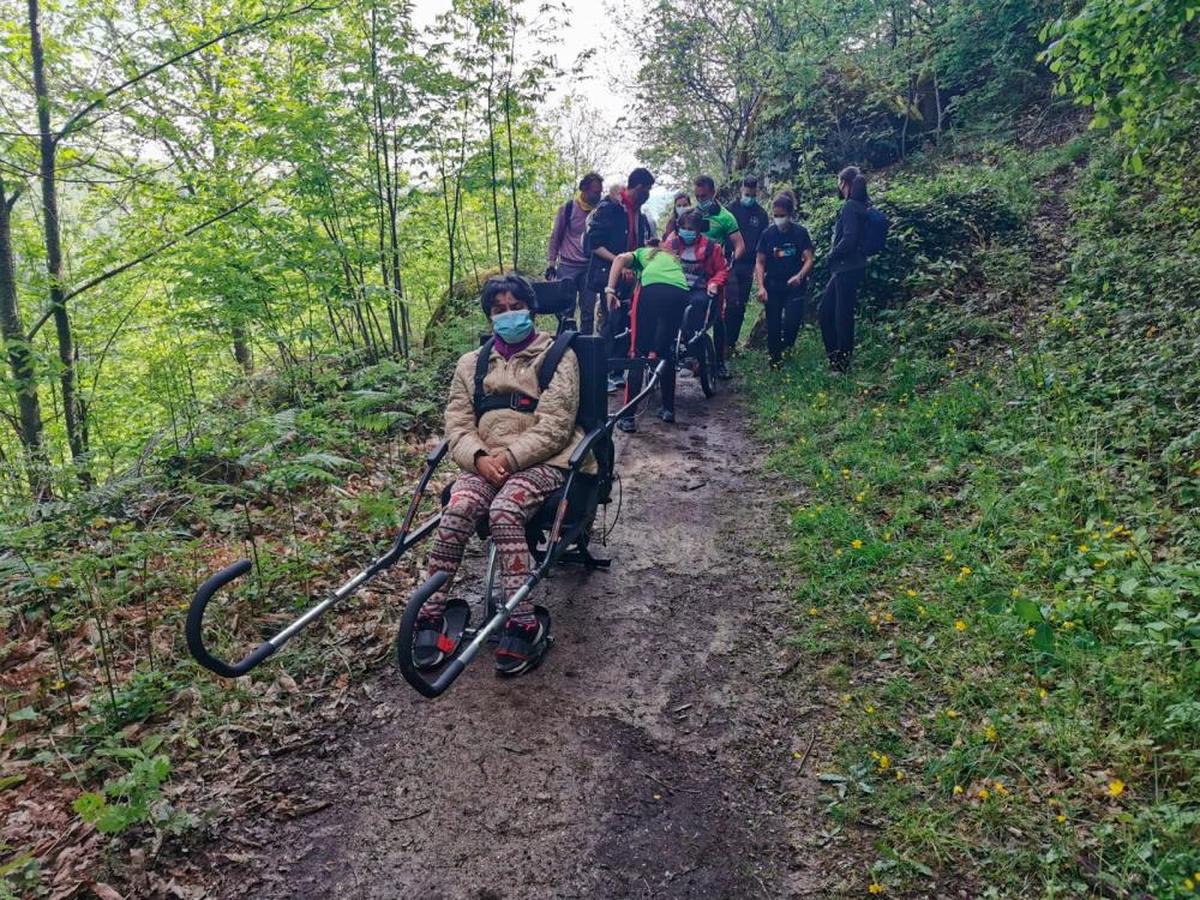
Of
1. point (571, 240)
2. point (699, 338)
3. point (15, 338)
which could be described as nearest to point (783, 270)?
point (699, 338)

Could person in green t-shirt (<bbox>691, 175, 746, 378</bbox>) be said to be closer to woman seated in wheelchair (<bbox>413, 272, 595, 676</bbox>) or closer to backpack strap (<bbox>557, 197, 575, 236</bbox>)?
backpack strap (<bbox>557, 197, 575, 236</bbox>)

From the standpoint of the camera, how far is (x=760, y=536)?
18.2ft

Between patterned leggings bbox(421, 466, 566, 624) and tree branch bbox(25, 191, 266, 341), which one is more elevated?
tree branch bbox(25, 191, 266, 341)

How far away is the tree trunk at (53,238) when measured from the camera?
6.77 m

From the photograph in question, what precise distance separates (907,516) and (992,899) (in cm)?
293

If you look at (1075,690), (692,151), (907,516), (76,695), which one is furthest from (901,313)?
(692,151)

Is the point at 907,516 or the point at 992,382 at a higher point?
the point at 992,382

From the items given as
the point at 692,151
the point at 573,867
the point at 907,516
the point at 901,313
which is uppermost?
the point at 692,151

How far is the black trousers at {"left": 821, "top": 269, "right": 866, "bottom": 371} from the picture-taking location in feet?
27.3

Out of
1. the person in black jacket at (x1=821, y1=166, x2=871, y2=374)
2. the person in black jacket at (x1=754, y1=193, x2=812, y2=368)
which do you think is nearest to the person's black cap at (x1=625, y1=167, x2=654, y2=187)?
the person in black jacket at (x1=754, y1=193, x2=812, y2=368)

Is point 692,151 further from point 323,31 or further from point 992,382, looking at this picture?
point 992,382

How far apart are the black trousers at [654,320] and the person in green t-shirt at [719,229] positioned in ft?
5.59

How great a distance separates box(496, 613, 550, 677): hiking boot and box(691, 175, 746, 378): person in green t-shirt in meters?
6.44

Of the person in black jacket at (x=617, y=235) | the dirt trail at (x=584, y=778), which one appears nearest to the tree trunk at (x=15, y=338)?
the dirt trail at (x=584, y=778)
